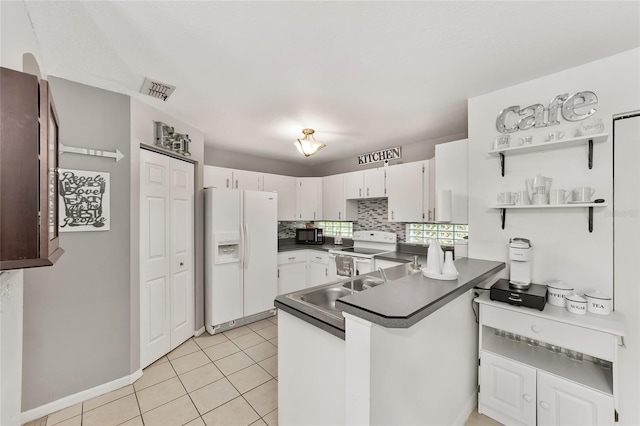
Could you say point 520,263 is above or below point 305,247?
above

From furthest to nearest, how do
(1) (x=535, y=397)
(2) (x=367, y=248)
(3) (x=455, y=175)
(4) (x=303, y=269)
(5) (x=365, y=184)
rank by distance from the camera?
1. (4) (x=303, y=269)
2. (2) (x=367, y=248)
3. (5) (x=365, y=184)
4. (3) (x=455, y=175)
5. (1) (x=535, y=397)

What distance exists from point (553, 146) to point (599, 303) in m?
1.10

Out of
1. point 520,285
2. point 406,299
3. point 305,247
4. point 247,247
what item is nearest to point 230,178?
point 247,247

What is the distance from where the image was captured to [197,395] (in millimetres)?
2146

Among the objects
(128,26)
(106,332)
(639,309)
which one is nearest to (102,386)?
(106,332)

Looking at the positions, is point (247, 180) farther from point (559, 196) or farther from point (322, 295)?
point (559, 196)

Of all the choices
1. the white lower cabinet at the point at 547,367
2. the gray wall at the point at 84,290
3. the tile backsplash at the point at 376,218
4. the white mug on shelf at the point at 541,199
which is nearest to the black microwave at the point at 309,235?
the tile backsplash at the point at 376,218

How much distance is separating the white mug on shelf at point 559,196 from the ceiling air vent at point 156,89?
305cm

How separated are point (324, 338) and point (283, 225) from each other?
3.53 m

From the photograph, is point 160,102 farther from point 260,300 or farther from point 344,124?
point 260,300

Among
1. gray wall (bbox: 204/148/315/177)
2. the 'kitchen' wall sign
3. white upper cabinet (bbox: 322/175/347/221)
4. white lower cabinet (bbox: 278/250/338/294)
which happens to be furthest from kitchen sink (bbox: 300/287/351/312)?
gray wall (bbox: 204/148/315/177)

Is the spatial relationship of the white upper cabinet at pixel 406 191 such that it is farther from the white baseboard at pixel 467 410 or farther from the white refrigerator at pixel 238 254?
the white baseboard at pixel 467 410

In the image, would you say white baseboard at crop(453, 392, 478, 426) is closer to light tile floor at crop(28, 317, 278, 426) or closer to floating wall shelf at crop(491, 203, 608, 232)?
light tile floor at crop(28, 317, 278, 426)

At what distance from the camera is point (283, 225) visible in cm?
485
